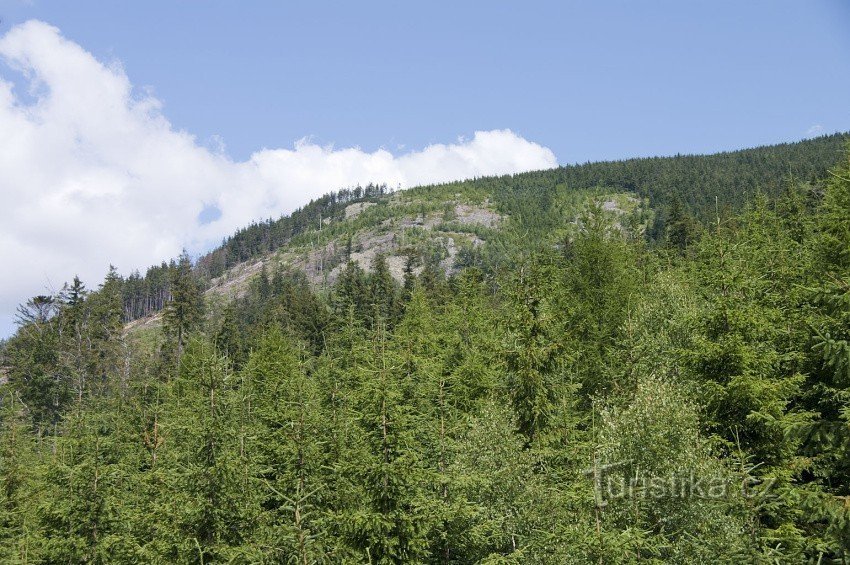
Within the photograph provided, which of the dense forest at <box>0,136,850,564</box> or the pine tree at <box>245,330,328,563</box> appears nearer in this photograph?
the pine tree at <box>245,330,328,563</box>

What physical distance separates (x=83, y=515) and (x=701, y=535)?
19.9 m

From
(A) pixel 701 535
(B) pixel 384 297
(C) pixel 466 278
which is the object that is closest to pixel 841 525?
(A) pixel 701 535

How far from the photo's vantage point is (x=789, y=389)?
1617cm

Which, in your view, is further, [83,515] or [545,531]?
[83,515]

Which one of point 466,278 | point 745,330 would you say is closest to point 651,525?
point 745,330

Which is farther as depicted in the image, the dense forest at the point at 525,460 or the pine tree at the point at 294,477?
the dense forest at the point at 525,460

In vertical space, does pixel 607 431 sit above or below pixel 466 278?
below

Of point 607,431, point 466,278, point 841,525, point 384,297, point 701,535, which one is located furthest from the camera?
point 384,297

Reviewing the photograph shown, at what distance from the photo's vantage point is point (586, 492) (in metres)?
15.1

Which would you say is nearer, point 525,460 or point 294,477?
point 525,460

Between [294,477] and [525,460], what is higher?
[525,460]

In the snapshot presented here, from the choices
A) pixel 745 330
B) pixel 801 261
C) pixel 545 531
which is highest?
pixel 801 261

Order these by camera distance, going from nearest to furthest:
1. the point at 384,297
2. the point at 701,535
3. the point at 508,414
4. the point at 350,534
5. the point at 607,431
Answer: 1. the point at 701,535
2. the point at 350,534
3. the point at 607,431
4. the point at 508,414
5. the point at 384,297

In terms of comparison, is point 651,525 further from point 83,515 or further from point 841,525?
point 83,515
